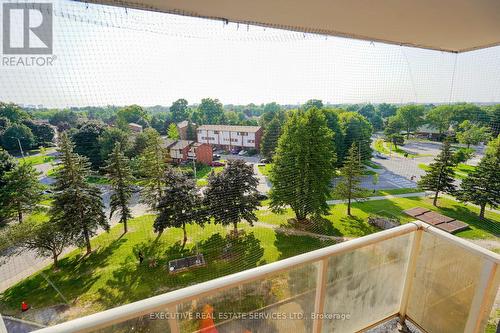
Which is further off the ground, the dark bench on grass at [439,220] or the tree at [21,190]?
the tree at [21,190]

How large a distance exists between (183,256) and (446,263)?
3.59 meters

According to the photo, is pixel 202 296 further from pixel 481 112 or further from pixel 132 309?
pixel 481 112

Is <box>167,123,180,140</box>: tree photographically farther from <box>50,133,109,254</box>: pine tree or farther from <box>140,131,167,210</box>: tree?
<box>50,133,109,254</box>: pine tree

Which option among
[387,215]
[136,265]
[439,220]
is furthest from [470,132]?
[136,265]

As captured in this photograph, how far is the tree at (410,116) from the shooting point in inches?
273

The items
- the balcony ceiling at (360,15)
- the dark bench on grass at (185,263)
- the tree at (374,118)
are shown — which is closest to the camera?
the balcony ceiling at (360,15)

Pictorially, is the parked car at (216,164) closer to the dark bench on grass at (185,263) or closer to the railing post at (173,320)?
the dark bench on grass at (185,263)

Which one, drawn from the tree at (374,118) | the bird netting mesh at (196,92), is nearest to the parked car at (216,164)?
the bird netting mesh at (196,92)

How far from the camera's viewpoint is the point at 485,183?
471cm

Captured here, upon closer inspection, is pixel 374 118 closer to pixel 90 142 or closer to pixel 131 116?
pixel 131 116

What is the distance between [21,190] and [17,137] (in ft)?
6.02

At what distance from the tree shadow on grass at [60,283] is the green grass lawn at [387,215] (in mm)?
2880

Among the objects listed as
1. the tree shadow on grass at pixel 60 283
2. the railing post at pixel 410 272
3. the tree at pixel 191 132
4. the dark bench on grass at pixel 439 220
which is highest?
the tree at pixel 191 132

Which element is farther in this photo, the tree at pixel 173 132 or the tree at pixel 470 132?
the tree at pixel 470 132
